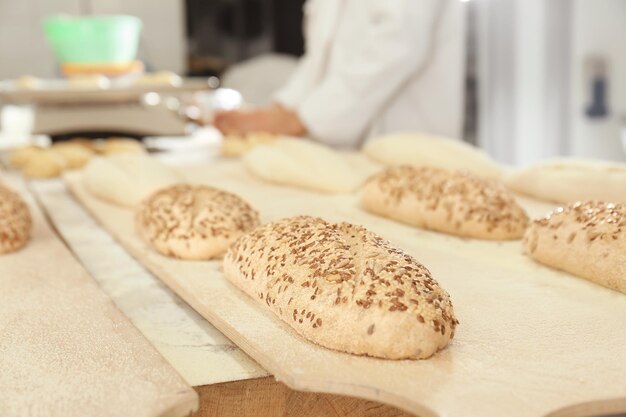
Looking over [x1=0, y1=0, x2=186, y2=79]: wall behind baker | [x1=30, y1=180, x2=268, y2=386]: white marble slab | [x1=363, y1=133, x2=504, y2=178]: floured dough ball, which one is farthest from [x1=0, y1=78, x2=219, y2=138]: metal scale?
[x1=0, y1=0, x2=186, y2=79]: wall behind baker

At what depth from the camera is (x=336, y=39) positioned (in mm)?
3033

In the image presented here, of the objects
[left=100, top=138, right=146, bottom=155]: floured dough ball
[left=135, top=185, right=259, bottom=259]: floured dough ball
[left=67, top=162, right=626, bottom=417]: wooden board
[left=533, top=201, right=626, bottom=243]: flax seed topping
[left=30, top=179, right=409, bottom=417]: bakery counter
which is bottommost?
[left=30, top=179, right=409, bottom=417]: bakery counter

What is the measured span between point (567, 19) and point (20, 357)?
3593 mm

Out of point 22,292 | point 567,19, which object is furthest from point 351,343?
point 567,19

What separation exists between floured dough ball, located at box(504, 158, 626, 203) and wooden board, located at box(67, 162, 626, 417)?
39cm

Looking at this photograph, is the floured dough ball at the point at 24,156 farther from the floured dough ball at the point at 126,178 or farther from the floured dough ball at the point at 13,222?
→ the floured dough ball at the point at 13,222

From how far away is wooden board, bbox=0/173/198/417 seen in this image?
34.3 inches

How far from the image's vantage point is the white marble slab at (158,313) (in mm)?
1023

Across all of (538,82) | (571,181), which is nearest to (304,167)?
(571,181)

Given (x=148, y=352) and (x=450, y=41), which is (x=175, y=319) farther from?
(x=450, y=41)

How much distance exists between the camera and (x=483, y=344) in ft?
3.45

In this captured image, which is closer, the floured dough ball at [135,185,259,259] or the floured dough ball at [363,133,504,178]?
the floured dough ball at [135,185,259,259]

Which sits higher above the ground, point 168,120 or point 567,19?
point 567,19

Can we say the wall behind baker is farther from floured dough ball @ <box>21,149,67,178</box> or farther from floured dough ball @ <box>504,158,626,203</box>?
floured dough ball @ <box>504,158,626,203</box>
